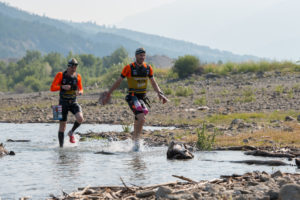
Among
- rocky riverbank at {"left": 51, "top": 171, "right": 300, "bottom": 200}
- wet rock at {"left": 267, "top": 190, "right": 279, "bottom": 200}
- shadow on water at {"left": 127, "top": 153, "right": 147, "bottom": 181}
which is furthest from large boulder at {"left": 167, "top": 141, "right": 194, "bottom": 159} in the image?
wet rock at {"left": 267, "top": 190, "right": 279, "bottom": 200}

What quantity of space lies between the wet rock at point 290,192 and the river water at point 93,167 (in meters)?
2.94

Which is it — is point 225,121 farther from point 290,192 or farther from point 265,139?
point 290,192

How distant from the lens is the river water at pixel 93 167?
27.6 feet

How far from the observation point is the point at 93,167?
10.2 metres

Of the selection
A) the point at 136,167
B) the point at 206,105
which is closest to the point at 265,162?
the point at 136,167

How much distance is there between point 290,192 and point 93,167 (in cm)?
527

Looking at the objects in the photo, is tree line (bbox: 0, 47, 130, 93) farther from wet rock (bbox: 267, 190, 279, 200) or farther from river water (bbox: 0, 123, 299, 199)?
wet rock (bbox: 267, 190, 279, 200)

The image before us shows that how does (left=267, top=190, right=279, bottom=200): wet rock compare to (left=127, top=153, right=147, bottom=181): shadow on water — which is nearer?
(left=267, top=190, right=279, bottom=200): wet rock

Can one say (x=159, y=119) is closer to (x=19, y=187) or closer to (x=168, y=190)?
(x=19, y=187)

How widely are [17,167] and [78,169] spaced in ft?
4.08

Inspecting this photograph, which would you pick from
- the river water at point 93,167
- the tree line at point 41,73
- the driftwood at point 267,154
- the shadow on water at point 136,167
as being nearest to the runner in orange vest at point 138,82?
the river water at point 93,167

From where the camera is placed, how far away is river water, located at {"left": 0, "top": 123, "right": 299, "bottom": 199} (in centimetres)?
841

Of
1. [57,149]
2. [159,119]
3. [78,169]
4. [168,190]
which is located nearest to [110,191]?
[168,190]

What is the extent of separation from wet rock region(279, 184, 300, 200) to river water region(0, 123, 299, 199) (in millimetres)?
2942
